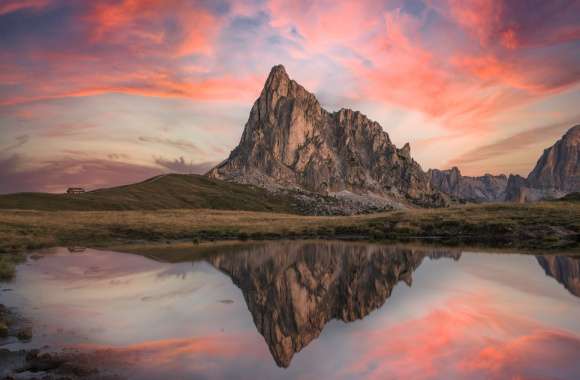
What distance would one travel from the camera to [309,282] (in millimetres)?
30422

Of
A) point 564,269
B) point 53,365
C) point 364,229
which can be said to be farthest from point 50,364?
point 364,229

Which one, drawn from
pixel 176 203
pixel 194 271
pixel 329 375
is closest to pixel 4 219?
pixel 194 271

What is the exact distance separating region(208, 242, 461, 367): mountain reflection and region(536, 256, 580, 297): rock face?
27.7 feet

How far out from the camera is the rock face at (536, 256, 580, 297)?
93.4 feet

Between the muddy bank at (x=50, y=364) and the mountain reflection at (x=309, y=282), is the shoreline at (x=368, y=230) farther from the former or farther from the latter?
the muddy bank at (x=50, y=364)

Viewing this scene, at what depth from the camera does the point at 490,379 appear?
12.6 m

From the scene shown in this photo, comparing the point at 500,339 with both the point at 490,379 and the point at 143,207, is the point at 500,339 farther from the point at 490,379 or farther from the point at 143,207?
the point at 143,207

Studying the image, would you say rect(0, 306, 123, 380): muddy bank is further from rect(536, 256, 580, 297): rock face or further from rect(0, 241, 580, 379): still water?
rect(536, 256, 580, 297): rock face

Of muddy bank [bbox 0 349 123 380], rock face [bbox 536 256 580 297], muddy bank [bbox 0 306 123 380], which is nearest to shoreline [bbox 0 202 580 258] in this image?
rock face [bbox 536 256 580 297]

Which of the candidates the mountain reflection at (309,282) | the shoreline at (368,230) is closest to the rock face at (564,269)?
the mountain reflection at (309,282)

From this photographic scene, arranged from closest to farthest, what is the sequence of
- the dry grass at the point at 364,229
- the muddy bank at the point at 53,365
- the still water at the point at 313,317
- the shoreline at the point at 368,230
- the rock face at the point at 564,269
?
the muddy bank at the point at 53,365 < the still water at the point at 313,317 < the rock face at the point at 564,269 < the shoreline at the point at 368,230 < the dry grass at the point at 364,229

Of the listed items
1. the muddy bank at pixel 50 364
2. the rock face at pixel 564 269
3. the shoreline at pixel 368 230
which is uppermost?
the shoreline at pixel 368 230

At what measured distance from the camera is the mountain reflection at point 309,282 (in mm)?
18922

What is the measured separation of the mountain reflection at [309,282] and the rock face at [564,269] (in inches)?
333
